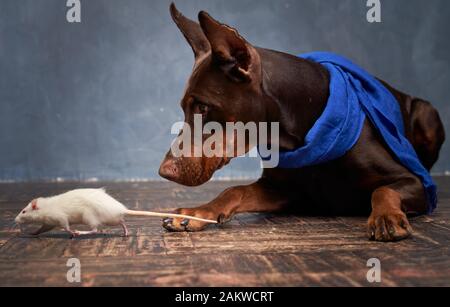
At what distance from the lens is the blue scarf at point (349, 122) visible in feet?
7.79

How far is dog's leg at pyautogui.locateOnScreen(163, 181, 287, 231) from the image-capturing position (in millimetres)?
2330

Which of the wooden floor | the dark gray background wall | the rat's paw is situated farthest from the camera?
the dark gray background wall

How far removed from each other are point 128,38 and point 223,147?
9.39 ft

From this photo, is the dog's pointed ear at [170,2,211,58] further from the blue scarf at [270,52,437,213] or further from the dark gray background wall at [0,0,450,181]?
the dark gray background wall at [0,0,450,181]

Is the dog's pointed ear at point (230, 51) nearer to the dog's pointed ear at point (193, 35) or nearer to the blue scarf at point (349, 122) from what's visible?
the dog's pointed ear at point (193, 35)

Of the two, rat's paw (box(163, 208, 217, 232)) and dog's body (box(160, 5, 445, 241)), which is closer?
dog's body (box(160, 5, 445, 241))

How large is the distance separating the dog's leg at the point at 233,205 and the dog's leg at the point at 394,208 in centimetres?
51

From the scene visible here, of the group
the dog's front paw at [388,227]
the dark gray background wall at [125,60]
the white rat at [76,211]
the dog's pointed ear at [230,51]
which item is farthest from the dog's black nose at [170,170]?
the dark gray background wall at [125,60]

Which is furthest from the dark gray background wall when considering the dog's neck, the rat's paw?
the rat's paw

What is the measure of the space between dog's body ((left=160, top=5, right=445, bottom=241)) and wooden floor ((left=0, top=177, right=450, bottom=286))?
0.08 meters

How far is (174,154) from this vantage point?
2.25 meters

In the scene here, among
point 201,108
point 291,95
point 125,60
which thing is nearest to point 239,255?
point 201,108

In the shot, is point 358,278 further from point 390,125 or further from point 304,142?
point 390,125

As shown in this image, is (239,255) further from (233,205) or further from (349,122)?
(349,122)
